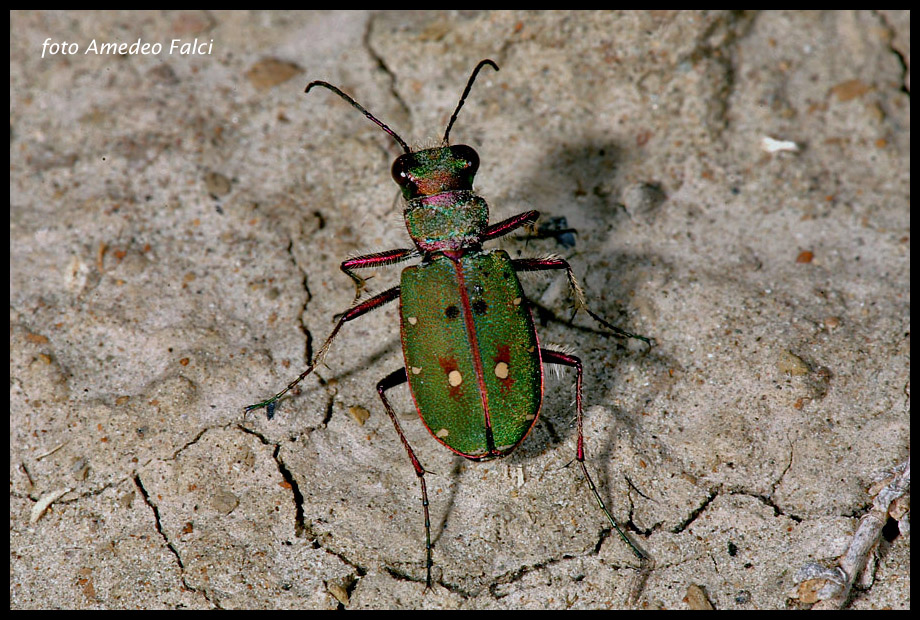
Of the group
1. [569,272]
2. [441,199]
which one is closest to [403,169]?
[441,199]

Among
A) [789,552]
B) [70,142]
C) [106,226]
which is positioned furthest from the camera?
[70,142]

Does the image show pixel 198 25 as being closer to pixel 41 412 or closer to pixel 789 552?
pixel 41 412

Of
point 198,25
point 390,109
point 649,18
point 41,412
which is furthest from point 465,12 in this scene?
point 41,412

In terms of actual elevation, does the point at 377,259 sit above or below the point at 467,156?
below

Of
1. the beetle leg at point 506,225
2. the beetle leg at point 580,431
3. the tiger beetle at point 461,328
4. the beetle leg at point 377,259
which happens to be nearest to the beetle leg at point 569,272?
the tiger beetle at point 461,328

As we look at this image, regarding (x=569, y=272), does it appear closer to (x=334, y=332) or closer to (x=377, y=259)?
(x=377, y=259)
